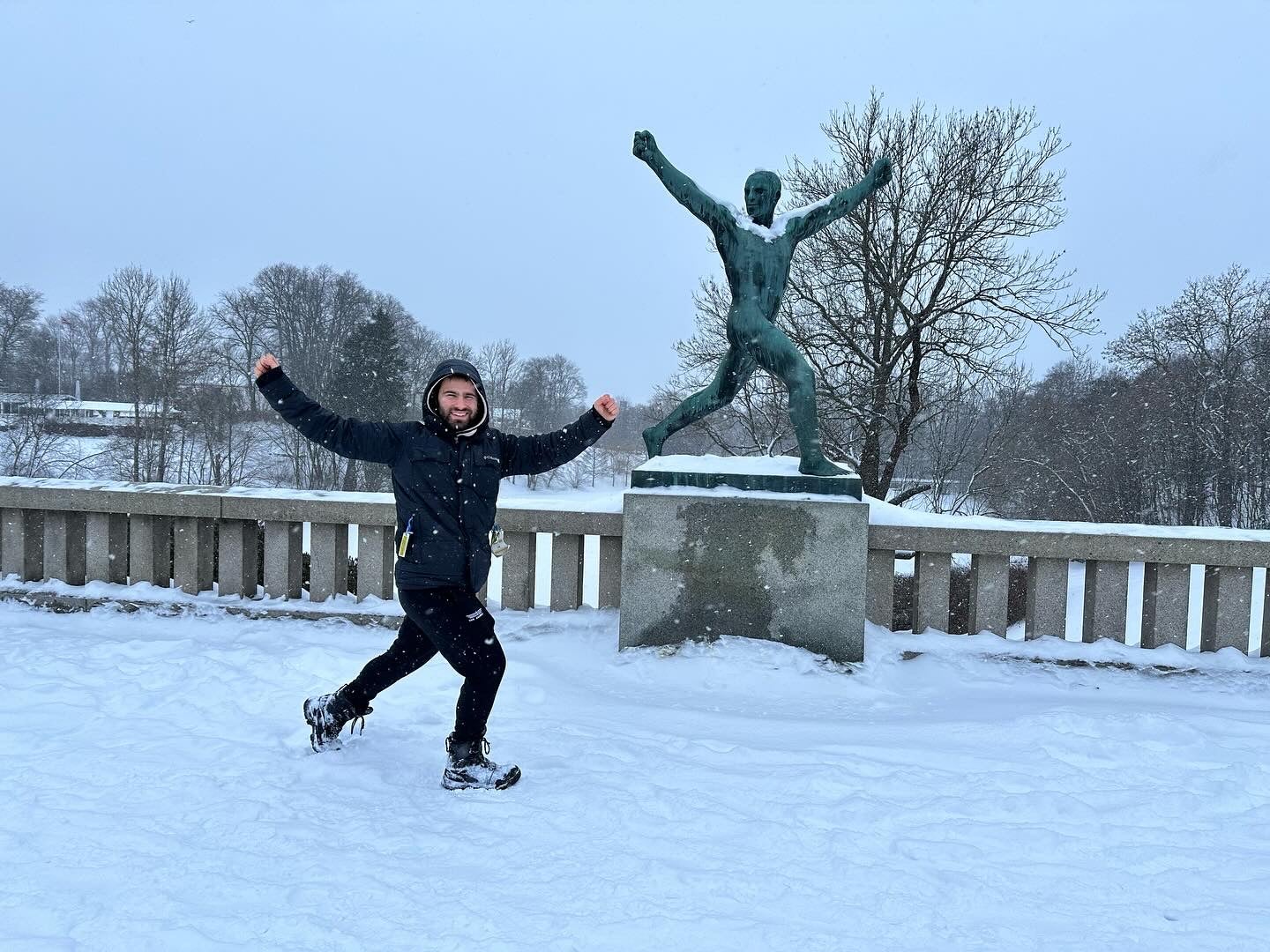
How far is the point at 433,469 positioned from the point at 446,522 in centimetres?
21

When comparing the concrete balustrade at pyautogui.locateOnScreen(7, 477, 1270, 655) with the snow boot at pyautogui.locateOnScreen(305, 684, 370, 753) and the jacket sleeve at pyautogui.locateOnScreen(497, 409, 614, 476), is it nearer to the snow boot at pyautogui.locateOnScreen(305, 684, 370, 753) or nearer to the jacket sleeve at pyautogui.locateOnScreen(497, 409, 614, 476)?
the jacket sleeve at pyautogui.locateOnScreen(497, 409, 614, 476)

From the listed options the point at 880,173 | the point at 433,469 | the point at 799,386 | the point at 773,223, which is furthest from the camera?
the point at 880,173

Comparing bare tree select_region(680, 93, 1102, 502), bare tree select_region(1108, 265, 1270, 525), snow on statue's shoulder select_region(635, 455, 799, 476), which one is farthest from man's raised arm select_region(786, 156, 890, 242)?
bare tree select_region(1108, 265, 1270, 525)

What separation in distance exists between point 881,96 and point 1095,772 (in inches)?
796

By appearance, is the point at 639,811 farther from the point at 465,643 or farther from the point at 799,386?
the point at 799,386

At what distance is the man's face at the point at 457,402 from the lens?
10.4 ft

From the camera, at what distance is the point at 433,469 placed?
3111 millimetres

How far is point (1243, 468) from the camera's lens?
29859mm

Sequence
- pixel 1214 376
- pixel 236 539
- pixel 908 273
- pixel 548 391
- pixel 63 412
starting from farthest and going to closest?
pixel 548 391
pixel 63 412
pixel 1214 376
pixel 908 273
pixel 236 539

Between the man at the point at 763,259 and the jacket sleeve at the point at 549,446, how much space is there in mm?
1959

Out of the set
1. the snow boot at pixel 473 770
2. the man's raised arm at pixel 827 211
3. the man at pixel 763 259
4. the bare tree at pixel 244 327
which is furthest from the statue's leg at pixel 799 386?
the bare tree at pixel 244 327

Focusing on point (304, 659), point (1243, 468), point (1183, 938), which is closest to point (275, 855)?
point (304, 659)

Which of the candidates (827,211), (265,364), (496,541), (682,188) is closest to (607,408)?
(496,541)

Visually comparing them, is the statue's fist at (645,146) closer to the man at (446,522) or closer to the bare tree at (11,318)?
the man at (446,522)
